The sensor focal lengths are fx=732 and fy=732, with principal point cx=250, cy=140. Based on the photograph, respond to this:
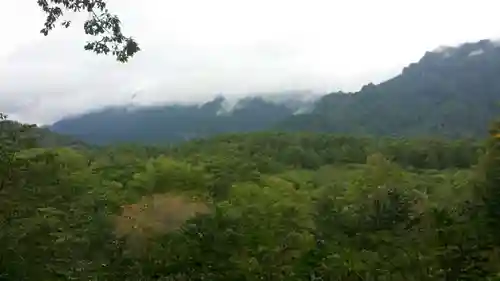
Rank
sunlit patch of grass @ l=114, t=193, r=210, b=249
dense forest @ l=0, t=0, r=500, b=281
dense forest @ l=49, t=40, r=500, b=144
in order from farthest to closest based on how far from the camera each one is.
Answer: dense forest @ l=49, t=40, r=500, b=144, sunlit patch of grass @ l=114, t=193, r=210, b=249, dense forest @ l=0, t=0, r=500, b=281

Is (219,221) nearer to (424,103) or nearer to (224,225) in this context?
(224,225)

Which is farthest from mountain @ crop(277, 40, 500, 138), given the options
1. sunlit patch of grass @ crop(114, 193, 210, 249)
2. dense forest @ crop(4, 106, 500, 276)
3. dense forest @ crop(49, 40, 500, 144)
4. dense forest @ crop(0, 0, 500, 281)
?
sunlit patch of grass @ crop(114, 193, 210, 249)

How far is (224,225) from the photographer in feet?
55.6

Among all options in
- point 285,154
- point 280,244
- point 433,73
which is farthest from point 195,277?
point 433,73

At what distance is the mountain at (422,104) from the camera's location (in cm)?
9512

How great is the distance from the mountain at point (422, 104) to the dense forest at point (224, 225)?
6700cm

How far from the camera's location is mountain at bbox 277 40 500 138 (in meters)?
95.1

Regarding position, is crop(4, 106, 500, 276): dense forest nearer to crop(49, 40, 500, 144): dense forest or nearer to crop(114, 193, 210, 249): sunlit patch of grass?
crop(114, 193, 210, 249): sunlit patch of grass

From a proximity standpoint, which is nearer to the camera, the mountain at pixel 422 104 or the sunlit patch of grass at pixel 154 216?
the sunlit patch of grass at pixel 154 216

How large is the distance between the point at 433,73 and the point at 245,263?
121 metres

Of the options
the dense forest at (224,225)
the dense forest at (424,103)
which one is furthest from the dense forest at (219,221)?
the dense forest at (424,103)

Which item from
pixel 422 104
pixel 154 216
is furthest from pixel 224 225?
pixel 422 104

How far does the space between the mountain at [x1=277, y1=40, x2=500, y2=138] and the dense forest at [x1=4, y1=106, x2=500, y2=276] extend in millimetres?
67004

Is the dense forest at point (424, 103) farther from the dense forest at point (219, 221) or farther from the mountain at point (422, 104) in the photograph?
the dense forest at point (219, 221)
